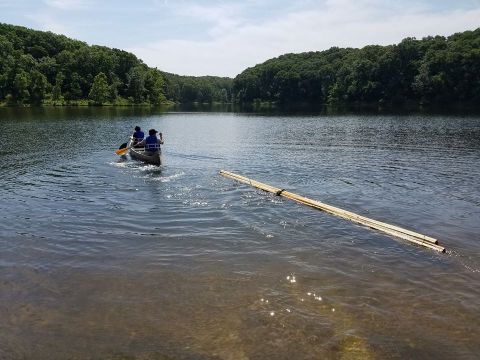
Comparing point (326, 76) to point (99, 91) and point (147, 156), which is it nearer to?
point (99, 91)

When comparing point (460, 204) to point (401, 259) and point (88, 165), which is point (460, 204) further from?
point (88, 165)

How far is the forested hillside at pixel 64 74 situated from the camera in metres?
142

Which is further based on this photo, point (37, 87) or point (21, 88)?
point (37, 87)

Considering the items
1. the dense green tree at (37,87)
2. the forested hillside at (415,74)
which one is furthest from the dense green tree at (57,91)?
the forested hillside at (415,74)

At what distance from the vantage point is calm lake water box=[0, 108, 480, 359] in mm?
9562

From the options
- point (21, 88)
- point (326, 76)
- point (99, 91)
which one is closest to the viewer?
point (21, 88)

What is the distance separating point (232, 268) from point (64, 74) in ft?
577

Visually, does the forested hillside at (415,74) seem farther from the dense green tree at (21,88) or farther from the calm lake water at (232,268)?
the calm lake water at (232,268)

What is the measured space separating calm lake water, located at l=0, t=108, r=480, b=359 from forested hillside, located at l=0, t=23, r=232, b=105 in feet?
425

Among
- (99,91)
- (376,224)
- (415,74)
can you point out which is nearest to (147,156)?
(376,224)

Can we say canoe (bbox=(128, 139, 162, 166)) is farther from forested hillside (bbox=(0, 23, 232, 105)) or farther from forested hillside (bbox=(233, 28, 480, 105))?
forested hillside (bbox=(233, 28, 480, 105))

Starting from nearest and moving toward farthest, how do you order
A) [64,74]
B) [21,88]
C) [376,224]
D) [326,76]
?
1. [376,224]
2. [21,88]
3. [64,74]
4. [326,76]

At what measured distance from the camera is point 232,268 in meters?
13.4

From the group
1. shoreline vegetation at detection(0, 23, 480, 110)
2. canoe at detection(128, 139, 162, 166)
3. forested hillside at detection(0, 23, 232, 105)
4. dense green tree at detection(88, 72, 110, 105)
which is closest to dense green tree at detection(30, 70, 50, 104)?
forested hillside at detection(0, 23, 232, 105)
